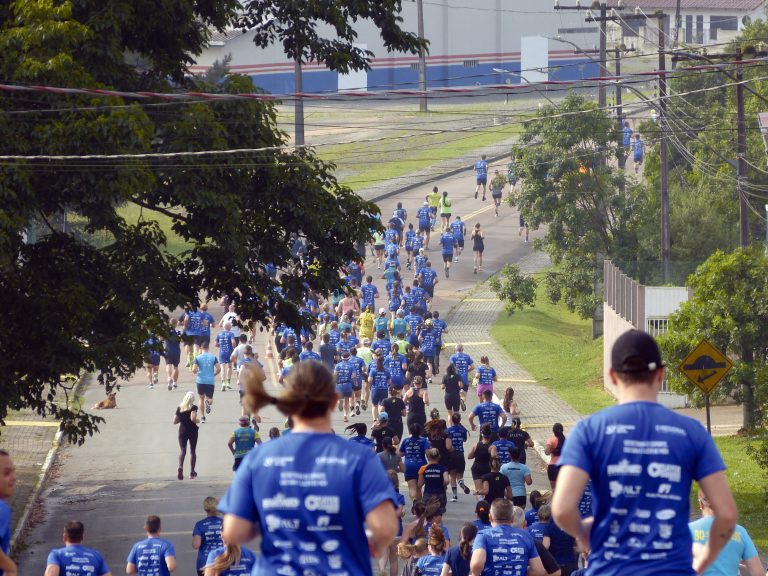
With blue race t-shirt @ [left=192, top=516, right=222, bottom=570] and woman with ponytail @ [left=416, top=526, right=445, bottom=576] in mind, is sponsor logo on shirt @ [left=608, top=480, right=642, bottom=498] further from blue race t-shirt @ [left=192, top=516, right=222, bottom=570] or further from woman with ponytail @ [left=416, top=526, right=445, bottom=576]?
blue race t-shirt @ [left=192, top=516, right=222, bottom=570]

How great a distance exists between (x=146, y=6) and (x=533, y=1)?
7273cm

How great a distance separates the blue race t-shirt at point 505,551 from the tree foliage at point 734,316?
14986 mm

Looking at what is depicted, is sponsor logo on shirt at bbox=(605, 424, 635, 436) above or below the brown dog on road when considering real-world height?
above

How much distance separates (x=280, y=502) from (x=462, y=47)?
85642 millimetres

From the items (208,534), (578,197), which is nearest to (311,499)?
(208,534)

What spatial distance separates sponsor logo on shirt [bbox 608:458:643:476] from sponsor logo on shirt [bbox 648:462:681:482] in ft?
0.13

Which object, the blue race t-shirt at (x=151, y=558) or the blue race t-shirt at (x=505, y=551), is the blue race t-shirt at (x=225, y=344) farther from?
the blue race t-shirt at (x=505, y=551)

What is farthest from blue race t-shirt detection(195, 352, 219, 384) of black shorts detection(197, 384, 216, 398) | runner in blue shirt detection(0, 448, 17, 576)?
runner in blue shirt detection(0, 448, 17, 576)

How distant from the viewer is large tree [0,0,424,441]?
17531 millimetres

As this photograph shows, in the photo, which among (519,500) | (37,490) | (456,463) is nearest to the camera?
(519,500)

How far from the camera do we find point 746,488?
75.2 ft

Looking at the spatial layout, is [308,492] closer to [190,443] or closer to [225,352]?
[190,443]

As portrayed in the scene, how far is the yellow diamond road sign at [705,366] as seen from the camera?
1933 cm

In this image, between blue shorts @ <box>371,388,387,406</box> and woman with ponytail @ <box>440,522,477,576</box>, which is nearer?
woman with ponytail @ <box>440,522,477,576</box>
